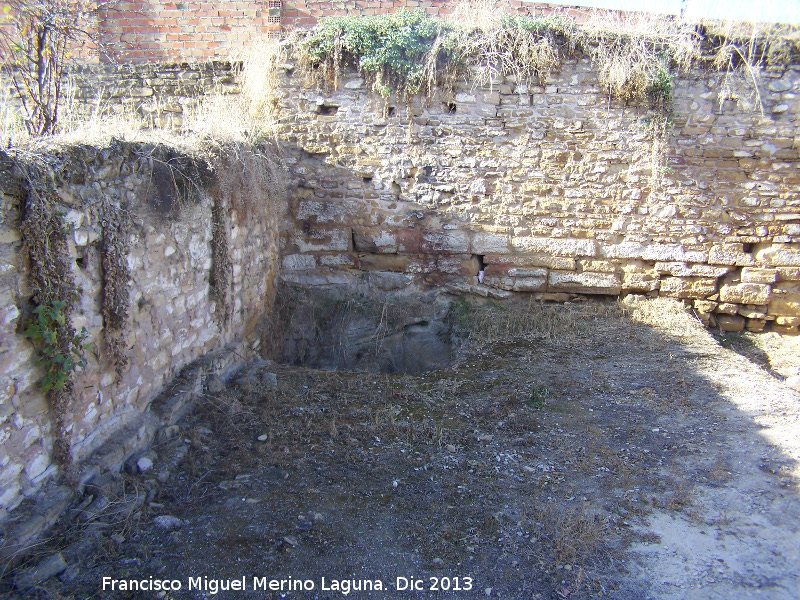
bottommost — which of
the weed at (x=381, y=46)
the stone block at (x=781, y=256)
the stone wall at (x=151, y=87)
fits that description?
the stone block at (x=781, y=256)

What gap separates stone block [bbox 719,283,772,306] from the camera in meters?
6.15

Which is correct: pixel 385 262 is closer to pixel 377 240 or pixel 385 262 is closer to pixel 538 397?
pixel 377 240

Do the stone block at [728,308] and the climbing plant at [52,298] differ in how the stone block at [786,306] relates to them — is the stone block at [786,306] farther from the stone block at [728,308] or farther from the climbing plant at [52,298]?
the climbing plant at [52,298]

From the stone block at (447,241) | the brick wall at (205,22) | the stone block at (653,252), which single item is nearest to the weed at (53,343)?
the stone block at (447,241)

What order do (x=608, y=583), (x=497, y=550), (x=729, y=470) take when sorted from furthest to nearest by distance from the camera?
(x=729, y=470)
(x=497, y=550)
(x=608, y=583)

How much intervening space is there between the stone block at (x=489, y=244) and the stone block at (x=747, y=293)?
8.54ft

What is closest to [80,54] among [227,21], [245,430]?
[227,21]

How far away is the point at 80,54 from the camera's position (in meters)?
6.77

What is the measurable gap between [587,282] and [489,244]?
4.06 ft

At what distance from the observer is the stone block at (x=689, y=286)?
620 cm

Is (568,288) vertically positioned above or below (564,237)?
below

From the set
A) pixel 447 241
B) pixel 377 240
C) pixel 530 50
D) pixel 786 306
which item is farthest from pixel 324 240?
pixel 786 306

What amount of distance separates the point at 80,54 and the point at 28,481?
20.3ft

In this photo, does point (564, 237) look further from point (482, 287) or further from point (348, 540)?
point (348, 540)
